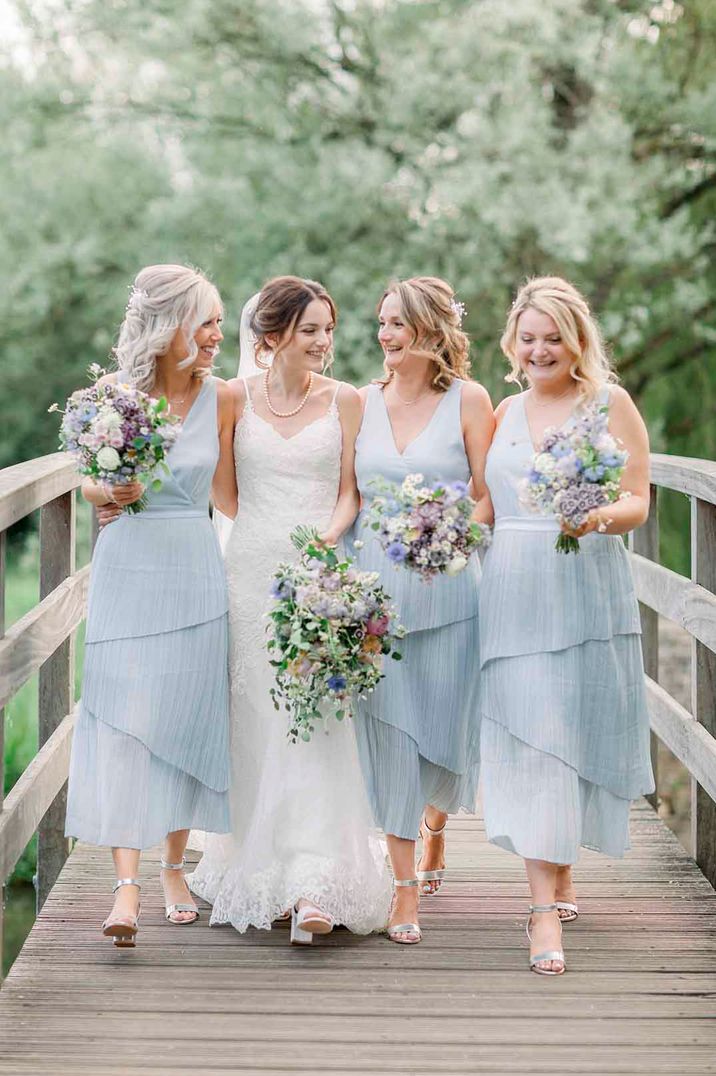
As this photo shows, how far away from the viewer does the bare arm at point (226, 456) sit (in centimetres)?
435

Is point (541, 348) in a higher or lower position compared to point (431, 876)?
higher

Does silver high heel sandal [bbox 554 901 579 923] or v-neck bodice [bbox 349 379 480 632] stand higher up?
v-neck bodice [bbox 349 379 480 632]

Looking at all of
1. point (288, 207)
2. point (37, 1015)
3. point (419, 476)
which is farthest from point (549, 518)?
point (288, 207)

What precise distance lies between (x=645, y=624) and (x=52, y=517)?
2.48 meters

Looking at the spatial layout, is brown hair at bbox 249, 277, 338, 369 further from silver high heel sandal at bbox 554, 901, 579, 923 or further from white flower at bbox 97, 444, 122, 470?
silver high heel sandal at bbox 554, 901, 579, 923

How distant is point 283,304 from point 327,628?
41.0 inches

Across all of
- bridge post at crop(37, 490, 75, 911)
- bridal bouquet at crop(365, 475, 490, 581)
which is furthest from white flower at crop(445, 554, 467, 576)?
bridge post at crop(37, 490, 75, 911)

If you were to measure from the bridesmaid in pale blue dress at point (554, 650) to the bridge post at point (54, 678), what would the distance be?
1561 millimetres

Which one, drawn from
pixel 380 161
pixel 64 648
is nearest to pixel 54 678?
pixel 64 648

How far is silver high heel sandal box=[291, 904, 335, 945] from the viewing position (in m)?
4.02

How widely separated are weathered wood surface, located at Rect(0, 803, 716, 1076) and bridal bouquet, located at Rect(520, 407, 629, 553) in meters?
1.27

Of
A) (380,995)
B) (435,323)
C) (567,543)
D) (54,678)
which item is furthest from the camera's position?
(54,678)

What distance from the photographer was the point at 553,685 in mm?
4016

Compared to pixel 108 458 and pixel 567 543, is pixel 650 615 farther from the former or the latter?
pixel 108 458
